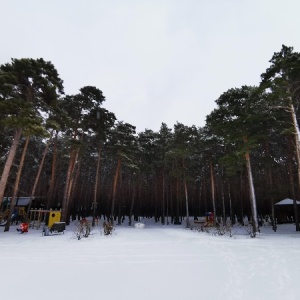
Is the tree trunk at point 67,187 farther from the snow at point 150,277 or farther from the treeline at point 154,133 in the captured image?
the snow at point 150,277

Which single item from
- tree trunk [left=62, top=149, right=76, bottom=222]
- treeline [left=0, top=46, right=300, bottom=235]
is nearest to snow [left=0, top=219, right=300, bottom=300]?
treeline [left=0, top=46, right=300, bottom=235]

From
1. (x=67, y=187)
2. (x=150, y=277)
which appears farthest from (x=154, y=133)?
(x=150, y=277)

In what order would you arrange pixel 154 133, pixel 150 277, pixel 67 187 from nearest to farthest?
1. pixel 150 277
2. pixel 67 187
3. pixel 154 133

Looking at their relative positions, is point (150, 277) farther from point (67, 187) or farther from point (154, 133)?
point (154, 133)

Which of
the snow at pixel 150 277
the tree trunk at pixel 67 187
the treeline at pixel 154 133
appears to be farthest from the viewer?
the tree trunk at pixel 67 187

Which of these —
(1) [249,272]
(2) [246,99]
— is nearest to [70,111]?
(2) [246,99]

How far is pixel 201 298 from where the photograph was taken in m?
4.02

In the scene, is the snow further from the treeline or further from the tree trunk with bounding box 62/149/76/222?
the tree trunk with bounding box 62/149/76/222

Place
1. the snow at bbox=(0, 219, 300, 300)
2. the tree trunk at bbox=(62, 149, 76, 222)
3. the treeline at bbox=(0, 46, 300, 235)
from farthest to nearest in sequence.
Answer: the tree trunk at bbox=(62, 149, 76, 222) → the treeline at bbox=(0, 46, 300, 235) → the snow at bbox=(0, 219, 300, 300)

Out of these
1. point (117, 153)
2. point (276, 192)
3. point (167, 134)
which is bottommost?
point (276, 192)

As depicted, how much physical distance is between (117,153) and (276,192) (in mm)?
16691

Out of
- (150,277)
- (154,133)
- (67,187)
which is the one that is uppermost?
(154,133)

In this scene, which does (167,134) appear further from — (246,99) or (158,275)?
(158,275)

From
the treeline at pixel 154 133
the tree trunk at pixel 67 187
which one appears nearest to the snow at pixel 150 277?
the treeline at pixel 154 133
